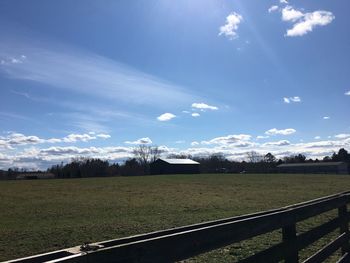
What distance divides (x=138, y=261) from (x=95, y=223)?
1327cm

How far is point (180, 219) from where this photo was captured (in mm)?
16672

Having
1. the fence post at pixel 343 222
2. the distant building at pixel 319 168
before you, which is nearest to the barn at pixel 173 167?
the distant building at pixel 319 168

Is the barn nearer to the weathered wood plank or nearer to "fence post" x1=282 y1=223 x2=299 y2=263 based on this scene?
the weathered wood plank

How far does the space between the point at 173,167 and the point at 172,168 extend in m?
0.61

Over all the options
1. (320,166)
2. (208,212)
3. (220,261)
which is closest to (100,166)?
(320,166)

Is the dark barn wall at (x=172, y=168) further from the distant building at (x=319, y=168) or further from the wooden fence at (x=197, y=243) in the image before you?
the wooden fence at (x=197, y=243)

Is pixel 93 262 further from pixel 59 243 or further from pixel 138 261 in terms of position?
→ pixel 59 243

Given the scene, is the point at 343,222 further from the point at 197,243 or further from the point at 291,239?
the point at 197,243

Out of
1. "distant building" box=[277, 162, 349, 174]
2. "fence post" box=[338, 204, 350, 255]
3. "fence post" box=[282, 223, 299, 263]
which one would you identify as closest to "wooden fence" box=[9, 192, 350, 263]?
"fence post" box=[282, 223, 299, 263]

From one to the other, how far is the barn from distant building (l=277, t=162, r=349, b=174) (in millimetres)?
49370

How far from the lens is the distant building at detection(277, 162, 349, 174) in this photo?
554ft

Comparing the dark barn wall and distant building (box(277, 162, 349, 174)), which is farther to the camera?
distant building (box(277, 162, 349, 174))

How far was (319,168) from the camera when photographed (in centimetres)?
17438

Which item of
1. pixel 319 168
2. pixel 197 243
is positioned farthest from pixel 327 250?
pixel 319 168
